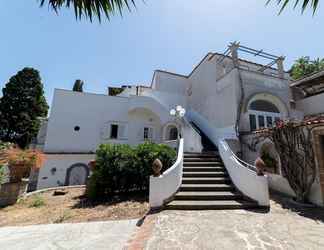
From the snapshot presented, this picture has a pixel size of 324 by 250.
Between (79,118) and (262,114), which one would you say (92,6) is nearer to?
(262,114)

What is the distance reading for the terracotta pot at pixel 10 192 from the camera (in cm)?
735

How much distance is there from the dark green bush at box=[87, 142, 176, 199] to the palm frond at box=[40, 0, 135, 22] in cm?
635

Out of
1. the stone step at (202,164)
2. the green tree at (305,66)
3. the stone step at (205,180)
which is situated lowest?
the stone step at (205,180)

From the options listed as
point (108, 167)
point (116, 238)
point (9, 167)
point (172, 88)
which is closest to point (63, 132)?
point (9, 167)

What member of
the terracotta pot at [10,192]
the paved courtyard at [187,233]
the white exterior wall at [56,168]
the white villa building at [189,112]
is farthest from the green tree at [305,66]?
the terracotta pot at [10,192]

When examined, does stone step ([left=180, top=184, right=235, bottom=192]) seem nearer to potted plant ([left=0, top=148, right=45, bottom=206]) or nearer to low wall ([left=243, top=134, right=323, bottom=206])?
low wall ([left=243, top=134, right=323, bottom=206])

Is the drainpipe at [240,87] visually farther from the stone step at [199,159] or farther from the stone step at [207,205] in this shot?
the stone step at [207,205]

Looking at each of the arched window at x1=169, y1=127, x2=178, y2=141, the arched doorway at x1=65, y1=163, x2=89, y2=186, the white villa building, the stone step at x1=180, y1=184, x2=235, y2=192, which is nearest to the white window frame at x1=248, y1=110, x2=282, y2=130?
the white villa building

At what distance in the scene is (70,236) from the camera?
13.3ft

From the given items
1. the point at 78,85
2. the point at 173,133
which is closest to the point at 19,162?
the point at 173,133

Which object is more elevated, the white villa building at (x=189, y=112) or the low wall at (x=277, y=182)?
Answer: the white villa building at (x=189, y=112)

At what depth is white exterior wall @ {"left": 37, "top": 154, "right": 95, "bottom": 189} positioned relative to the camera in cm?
1330

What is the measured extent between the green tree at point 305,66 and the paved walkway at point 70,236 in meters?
26.0

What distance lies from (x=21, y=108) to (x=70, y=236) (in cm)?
2980
